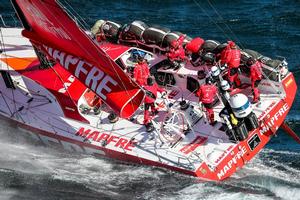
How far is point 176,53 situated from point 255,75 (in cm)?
233

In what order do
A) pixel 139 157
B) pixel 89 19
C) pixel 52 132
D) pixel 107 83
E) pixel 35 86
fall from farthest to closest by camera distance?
pixel 89 19
pixel 35 86
pixel 52 132
pixel 139 157
pixel 107 83

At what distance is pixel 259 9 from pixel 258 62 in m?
9.73

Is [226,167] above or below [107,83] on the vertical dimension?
below

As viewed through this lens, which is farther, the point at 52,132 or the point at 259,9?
the point at 259,9

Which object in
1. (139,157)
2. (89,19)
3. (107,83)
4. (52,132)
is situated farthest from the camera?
(89,19)

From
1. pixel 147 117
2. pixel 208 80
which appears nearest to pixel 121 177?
pixel 147 117

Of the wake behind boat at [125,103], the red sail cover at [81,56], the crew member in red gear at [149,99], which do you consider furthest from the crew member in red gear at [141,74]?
the red sail cover at [81,56]

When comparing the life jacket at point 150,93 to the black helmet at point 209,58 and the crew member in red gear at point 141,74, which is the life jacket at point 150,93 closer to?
the crew member in red gear at point 141,74

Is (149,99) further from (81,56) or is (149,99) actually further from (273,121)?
(273,121)

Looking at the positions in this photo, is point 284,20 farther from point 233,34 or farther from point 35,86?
point 35,86

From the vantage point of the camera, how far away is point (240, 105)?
537 inches

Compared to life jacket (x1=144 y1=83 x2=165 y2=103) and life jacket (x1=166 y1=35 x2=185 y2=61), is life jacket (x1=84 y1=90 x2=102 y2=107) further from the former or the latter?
life jacket (x1=166 y1=35 x2=185 y2=61)

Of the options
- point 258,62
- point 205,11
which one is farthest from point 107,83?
point 205,11

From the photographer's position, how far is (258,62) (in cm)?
1540
